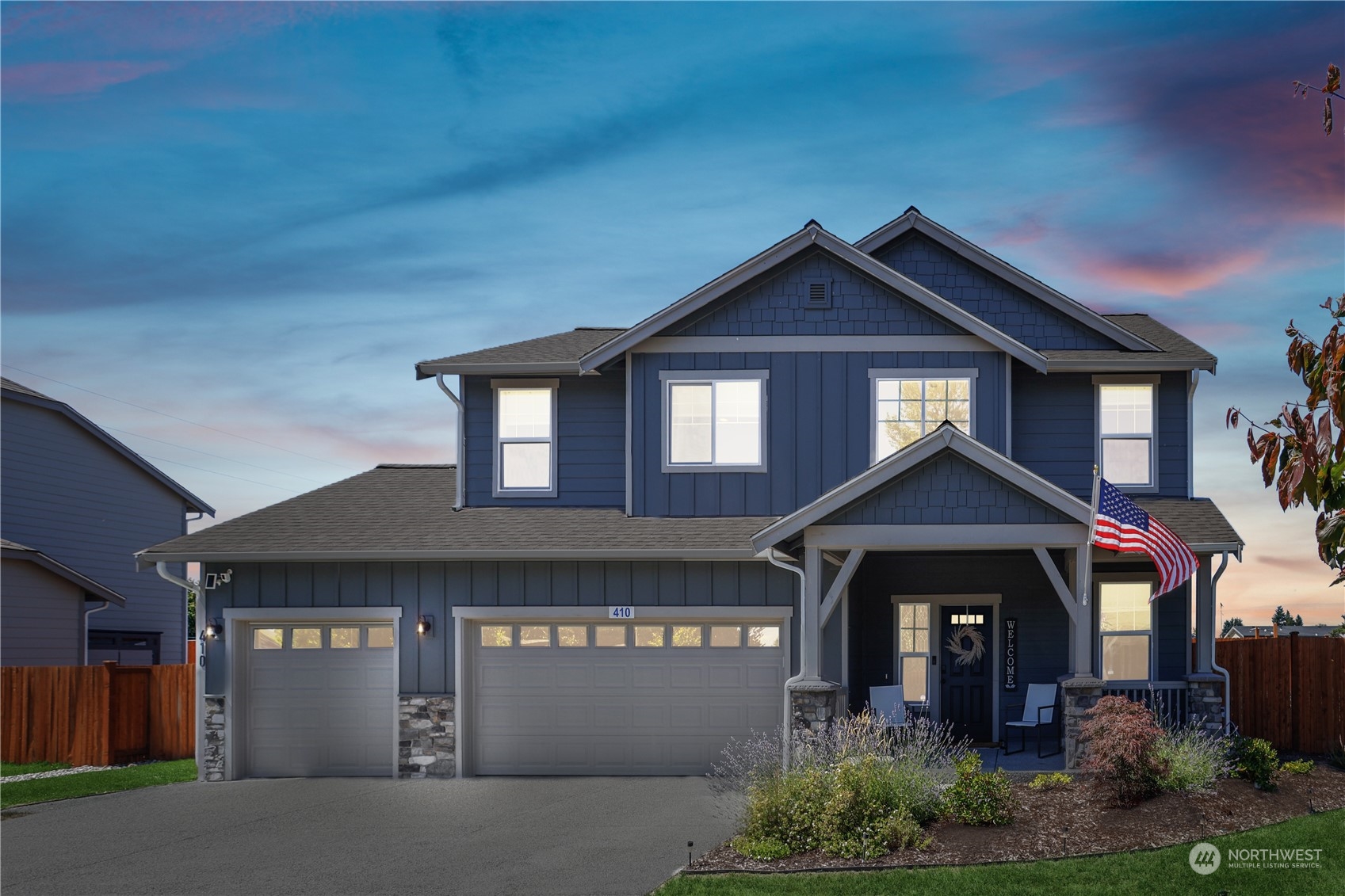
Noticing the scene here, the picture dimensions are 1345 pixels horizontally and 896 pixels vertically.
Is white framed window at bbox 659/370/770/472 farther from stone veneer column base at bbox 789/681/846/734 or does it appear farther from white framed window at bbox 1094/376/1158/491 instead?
white framed window at bbox 1094/376/1158/491

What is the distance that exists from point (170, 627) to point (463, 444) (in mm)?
15830

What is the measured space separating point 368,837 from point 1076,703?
24.4 feet

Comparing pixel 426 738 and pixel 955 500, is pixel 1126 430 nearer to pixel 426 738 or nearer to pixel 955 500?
pixel 955 500

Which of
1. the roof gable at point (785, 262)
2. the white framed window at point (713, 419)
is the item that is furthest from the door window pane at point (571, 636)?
the roof gable at point (785, 262)

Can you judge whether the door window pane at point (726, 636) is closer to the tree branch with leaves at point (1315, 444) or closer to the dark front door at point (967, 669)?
the dark front door at point (967, 669)

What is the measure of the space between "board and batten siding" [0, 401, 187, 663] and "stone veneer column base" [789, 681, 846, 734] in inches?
678

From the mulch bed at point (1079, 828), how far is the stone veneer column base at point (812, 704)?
7.78 feet

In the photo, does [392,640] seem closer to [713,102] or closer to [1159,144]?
[713,102]

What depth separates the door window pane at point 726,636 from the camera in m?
16.5

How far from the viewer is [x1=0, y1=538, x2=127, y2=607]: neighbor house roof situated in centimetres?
2327

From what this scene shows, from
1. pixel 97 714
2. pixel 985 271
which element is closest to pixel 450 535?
pixel 97 714

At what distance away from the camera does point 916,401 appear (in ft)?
56.5

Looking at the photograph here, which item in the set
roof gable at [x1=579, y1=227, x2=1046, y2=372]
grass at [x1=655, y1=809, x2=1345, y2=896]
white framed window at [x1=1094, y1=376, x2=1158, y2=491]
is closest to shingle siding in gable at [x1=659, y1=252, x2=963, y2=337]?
roof gable at [x1=579, y1=227, x2=1046, y2=372]

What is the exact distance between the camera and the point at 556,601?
16547 mm
